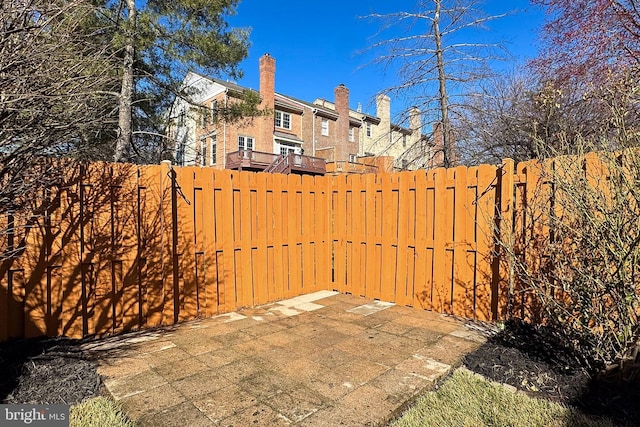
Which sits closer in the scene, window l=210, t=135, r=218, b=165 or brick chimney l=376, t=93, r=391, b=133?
window l=210, t=135, r=218, b=165

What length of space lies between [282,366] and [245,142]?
19.7 meters

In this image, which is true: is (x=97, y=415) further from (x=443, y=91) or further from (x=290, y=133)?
(x=290, y=133)

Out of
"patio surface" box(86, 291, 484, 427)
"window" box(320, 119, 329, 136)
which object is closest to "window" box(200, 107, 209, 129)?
"patio surface" box(86, 291, 484, 427)

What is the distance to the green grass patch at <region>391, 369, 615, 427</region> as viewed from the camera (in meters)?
2.35

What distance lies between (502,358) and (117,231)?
14.1 ft

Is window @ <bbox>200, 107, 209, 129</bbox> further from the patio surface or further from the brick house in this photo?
the patio surface

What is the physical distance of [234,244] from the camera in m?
5.00

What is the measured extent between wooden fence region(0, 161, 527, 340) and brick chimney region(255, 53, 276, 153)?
16.7m

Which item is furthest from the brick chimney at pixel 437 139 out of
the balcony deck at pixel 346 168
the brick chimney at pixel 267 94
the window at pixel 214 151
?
the window at pixel 214 151

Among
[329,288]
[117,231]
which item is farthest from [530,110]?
[117,231]

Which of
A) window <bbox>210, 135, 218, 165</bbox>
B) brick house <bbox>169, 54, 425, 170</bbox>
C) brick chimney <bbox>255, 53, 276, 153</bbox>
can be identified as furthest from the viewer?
brick chimney <bbox>255, 53, 276, 153</bbox>

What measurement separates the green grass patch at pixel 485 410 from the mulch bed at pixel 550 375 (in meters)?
0.17

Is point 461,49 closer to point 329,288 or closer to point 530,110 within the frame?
point 530,110

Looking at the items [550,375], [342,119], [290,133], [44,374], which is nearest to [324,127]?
[342,119]
